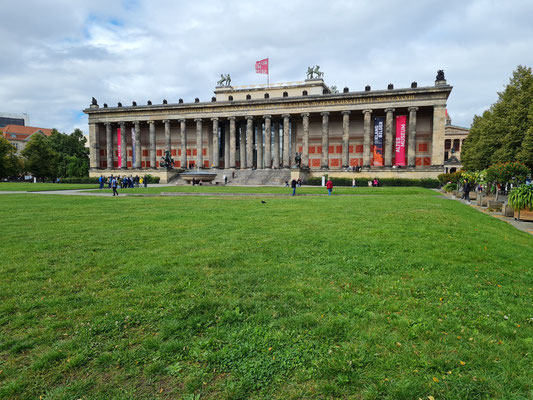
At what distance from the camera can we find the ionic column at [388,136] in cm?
5172

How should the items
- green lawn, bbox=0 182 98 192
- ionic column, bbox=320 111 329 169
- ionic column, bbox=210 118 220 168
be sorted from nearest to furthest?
green lawn, bbox=0 182 98 192 → ionic column, bbox=320 111 329 169 → ionic column, bbox=210 118 220 168

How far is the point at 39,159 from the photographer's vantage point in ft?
224

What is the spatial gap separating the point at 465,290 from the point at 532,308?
2.85ft

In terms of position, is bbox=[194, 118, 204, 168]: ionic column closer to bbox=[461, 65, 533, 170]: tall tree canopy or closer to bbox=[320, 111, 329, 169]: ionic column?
bbox=[320, 111, 329, 169]: ionic column

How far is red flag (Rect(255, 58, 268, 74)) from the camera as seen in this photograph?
58.8 meters

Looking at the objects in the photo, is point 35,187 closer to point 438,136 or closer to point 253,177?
point 253,177

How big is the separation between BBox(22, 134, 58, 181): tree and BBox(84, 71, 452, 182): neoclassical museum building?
11713 millimetres

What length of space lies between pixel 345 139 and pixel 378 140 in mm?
5761

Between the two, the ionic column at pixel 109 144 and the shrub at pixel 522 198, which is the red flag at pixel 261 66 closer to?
the ionic column at pixel 109 144

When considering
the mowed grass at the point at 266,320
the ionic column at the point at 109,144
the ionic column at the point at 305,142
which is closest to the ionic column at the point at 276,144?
the ionic column at the point at 305,142

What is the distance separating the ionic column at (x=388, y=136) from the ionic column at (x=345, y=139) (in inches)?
253

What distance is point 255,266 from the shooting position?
6262 mm

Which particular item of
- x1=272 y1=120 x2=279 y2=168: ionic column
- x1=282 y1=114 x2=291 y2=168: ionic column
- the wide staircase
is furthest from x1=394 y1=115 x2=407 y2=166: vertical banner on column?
x1=272 y1=120 x2=279 y2=168: ionic column

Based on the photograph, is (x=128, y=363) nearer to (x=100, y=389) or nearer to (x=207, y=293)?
(x=100, y=389)
